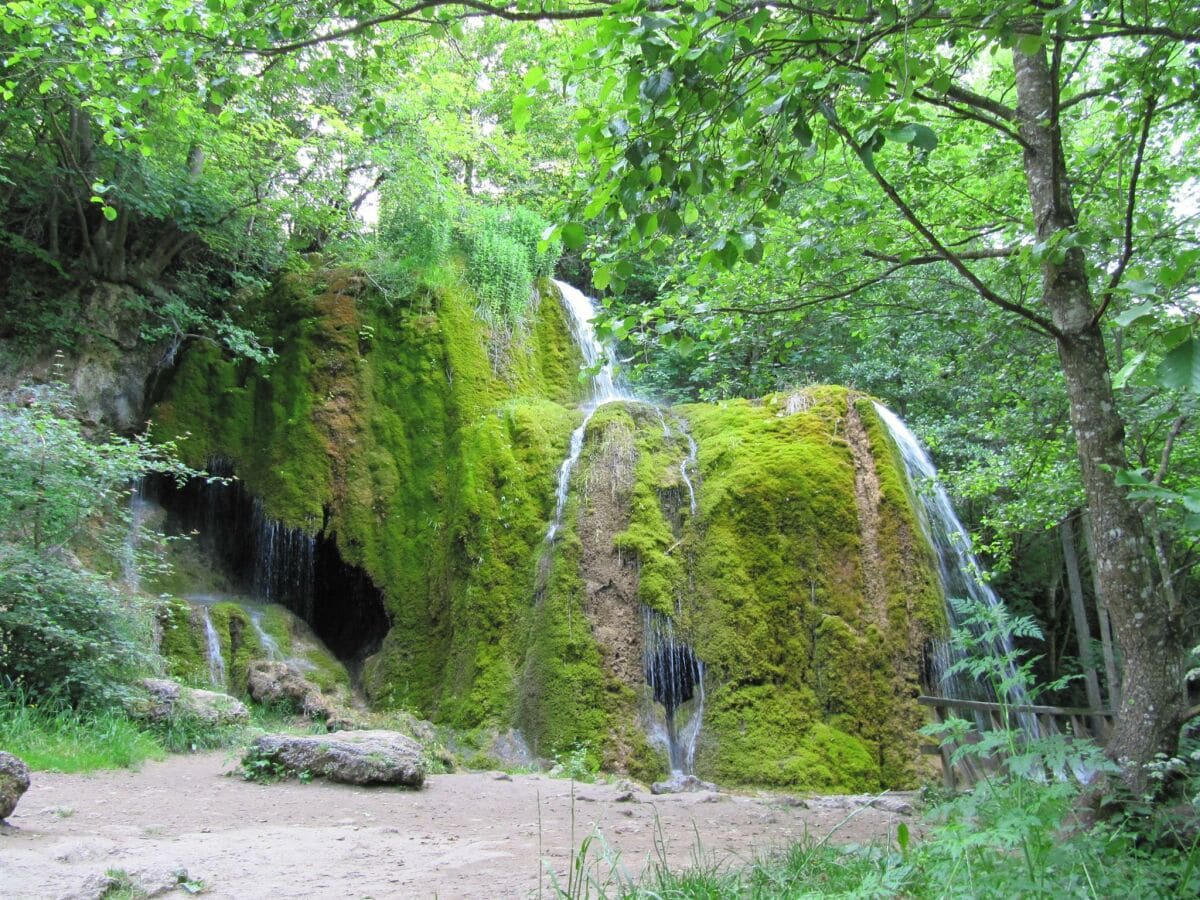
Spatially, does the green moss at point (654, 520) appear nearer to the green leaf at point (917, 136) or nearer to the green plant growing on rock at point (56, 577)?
the green plant growing on rock at point (56, 577)

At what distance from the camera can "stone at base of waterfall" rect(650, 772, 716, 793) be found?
7.50 metres

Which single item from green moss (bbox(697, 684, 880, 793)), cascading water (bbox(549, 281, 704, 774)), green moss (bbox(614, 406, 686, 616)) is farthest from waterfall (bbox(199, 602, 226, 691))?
green moss (bbox(697, 684, 880, 793))

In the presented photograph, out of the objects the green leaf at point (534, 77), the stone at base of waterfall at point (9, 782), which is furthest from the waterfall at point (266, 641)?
the green leaf at point (534, 77)

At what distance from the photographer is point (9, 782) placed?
12.9 ft

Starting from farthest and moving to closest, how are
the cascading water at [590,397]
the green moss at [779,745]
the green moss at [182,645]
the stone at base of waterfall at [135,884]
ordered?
the cascading water at [590,397] < the green moss at [182,645] < the green moss at [779,745] < the stone at base of waterfall at [135,884]

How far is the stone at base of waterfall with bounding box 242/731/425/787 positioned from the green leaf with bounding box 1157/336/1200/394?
6.41 metres

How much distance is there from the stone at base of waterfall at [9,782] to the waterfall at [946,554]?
8.01 meters

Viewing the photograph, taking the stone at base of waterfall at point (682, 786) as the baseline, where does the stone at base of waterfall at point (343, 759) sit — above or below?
above

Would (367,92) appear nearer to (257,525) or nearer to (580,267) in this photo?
(257,525)

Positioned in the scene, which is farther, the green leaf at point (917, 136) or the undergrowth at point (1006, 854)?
the green leaf at point (917, 136)

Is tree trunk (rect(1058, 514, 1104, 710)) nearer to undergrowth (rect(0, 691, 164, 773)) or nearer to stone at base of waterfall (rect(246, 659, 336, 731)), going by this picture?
stone at base of waterfall (rect(246, 659, 336, 731))

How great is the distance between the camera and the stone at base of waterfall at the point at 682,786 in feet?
24.6

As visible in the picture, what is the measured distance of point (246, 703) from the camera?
956 cm

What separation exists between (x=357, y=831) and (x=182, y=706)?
3.74 m
